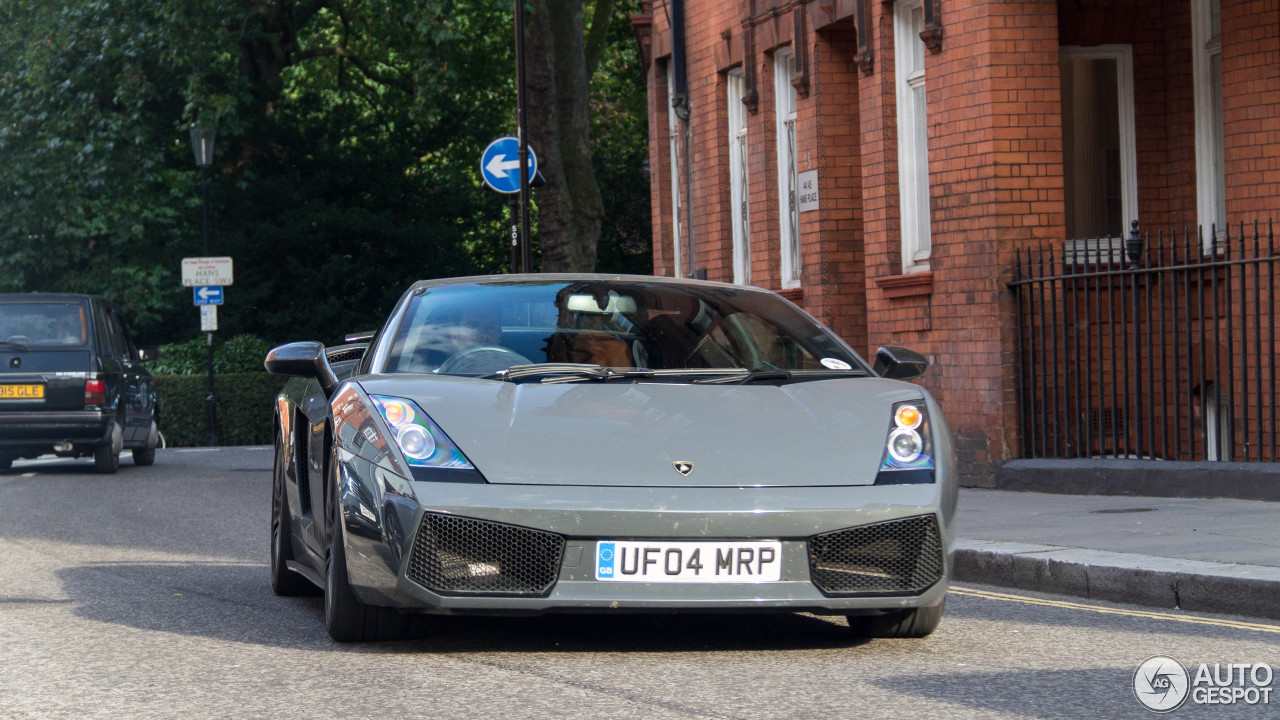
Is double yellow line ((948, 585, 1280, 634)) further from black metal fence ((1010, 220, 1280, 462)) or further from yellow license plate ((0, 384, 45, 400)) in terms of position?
yellow license plate ((0, 384, 45, 400))

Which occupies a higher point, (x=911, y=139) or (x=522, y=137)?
(x=522, y=137)

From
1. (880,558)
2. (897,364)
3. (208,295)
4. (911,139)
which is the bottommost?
(880,558)

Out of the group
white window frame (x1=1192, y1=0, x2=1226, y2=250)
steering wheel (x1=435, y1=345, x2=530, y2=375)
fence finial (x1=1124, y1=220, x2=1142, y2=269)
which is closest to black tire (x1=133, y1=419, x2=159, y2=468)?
white window frame (x1=1192, y1=0, x2=1226, y2=250)

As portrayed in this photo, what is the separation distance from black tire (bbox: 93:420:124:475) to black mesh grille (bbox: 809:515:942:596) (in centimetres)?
1493

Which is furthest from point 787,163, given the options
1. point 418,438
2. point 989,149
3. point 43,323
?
point 418,438

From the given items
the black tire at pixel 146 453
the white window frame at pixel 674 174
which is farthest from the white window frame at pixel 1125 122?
the black tire at pixel 146 453

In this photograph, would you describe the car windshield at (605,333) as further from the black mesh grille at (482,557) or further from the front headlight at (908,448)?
the black mesh grille at (482,557)

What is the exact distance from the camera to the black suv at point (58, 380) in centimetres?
1892

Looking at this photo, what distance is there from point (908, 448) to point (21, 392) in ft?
48.9

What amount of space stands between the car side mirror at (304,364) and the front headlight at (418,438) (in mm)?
889

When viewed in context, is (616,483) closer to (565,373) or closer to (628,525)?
(628,525)

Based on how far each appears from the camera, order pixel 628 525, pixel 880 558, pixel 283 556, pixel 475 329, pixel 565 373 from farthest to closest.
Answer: pixel 283 556
pixel 475 329
pixel 565 373
pixel 880 558
pixel 628 525

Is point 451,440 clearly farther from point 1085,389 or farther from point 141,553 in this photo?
point 1085,389

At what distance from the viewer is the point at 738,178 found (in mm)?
20797
